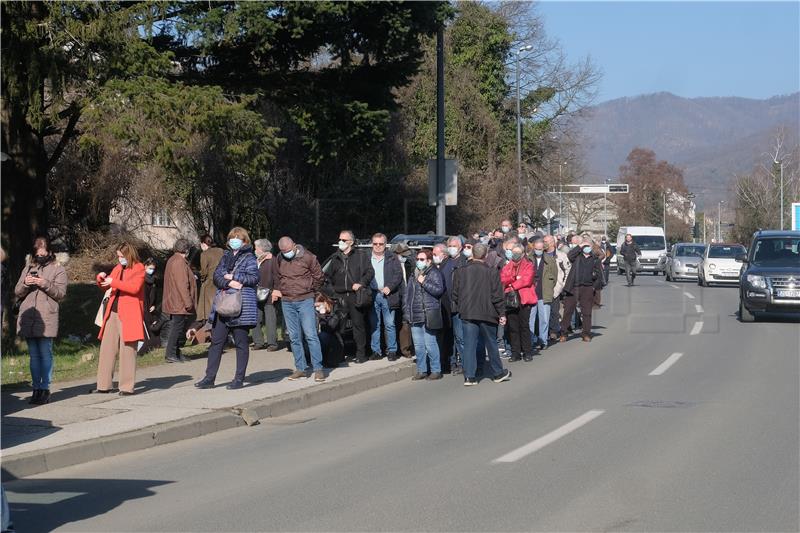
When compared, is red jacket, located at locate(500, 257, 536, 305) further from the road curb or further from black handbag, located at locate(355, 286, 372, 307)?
the road curb

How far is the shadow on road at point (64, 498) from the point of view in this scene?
7395 mm

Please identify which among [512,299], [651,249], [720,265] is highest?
[512,299]

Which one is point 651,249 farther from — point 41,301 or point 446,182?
point 41,301

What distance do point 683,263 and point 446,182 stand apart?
2266 cm

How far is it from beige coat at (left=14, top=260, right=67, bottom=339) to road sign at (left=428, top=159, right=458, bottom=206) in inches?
538

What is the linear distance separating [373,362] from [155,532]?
9692mm


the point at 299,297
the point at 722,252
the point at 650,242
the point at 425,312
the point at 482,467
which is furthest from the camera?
the point at 650,242

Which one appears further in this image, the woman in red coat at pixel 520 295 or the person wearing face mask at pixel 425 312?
the woman in red coat at pixel 520 295

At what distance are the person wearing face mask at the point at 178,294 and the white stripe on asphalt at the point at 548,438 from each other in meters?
6.85

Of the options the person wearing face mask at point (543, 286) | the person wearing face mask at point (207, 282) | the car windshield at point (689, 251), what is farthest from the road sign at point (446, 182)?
the car windshield at point (689, 251)

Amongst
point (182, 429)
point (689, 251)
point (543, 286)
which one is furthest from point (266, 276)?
point (689, 251)

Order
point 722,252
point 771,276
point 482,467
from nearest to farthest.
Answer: point 482,467
point 771,276
point 722,252

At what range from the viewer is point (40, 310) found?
12.1 metres

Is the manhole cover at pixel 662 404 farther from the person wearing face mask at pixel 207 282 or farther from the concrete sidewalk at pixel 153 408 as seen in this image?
the person wearing face mask at pixel 207 282
